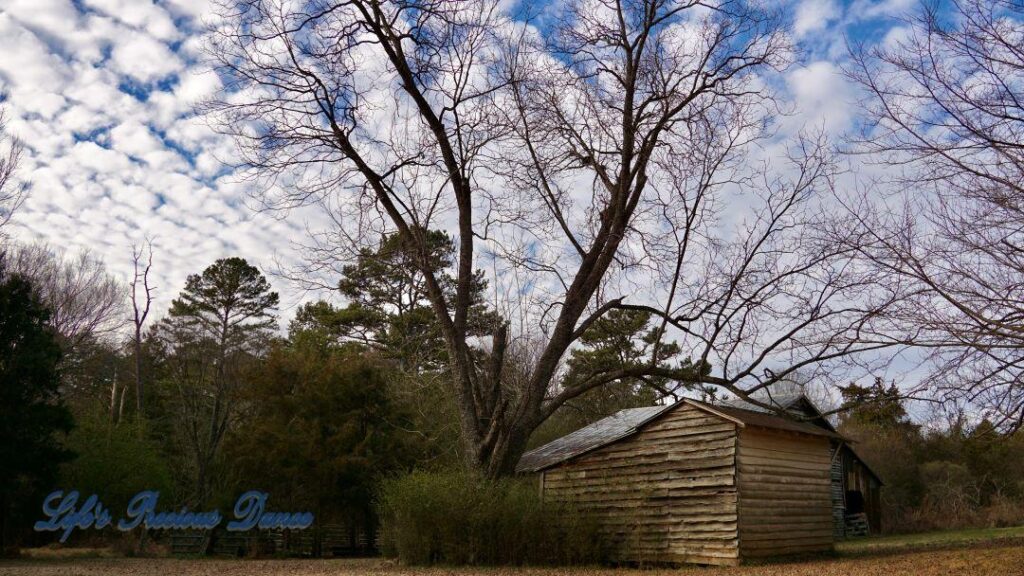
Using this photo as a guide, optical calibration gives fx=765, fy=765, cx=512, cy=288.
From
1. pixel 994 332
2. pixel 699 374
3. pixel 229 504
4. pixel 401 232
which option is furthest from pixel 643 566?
pixel 229 504

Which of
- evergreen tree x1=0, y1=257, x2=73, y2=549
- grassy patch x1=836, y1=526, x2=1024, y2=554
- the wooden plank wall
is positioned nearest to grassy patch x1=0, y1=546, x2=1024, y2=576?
grassy patch x1=836, y1=526, x2=1024, y2=554

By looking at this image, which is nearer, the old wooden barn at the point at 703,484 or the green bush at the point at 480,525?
the green bush at the point at 480,525

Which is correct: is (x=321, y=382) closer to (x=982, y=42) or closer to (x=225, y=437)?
(x=225, y=437)

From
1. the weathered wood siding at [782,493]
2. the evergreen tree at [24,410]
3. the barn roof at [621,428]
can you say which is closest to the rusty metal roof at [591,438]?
the barn roof at [621,428]

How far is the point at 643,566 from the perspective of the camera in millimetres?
15023

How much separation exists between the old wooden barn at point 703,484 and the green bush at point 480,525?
1.23 m

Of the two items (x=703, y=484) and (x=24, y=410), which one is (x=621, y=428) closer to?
(x=703, y=484)

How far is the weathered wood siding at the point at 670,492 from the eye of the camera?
48.0 ft

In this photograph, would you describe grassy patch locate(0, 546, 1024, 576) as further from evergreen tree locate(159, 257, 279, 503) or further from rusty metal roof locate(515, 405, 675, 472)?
evergreen tree locate(159, 257, 279, 503)

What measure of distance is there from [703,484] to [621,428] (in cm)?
355

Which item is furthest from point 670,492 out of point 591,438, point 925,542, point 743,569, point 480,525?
point 925,542

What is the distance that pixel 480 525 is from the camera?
558 inches

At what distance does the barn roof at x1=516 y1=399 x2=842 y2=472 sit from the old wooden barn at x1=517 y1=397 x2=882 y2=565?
49 millimetres

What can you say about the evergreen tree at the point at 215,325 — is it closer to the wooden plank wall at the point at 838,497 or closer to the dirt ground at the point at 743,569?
the dirt ground at the point at 743,569
